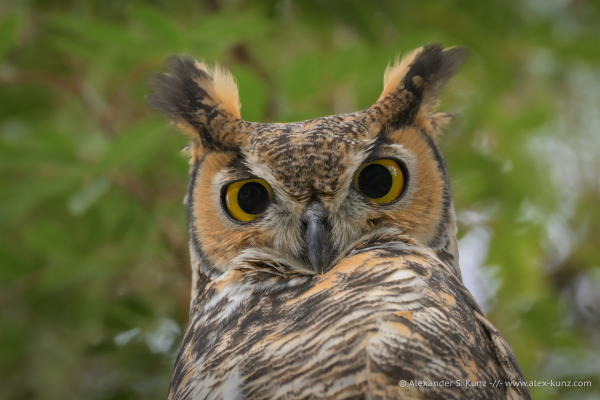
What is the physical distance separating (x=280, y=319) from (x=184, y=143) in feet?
2.64

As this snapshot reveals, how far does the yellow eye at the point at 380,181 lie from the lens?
130cm

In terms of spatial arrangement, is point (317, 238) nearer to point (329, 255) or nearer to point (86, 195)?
point (329, 255)

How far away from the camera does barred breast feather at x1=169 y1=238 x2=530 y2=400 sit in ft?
3.11

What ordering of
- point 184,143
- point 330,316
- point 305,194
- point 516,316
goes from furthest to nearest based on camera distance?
point 516,316 < point 184,143 < point 305,194 < point 330,316

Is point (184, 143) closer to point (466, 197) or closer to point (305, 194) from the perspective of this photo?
point (305, 194)

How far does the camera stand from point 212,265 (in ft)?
4.77

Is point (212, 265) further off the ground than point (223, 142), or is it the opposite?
point (223, 142)

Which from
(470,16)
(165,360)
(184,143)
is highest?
(470,16)

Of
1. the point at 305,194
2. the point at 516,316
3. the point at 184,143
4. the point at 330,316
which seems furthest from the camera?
the point at 516,316

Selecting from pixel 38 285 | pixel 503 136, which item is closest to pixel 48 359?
pixel 38 285

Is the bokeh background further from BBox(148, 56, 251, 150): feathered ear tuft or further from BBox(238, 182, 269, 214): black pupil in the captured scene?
BBox(238, 182, 269, 214): black pupil

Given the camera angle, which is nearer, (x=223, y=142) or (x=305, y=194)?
(x=305, y=194)

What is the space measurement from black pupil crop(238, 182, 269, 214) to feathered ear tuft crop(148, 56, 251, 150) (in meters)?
0.16

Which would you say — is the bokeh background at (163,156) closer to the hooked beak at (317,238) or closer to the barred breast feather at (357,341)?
the hooked beak at (317,238)
